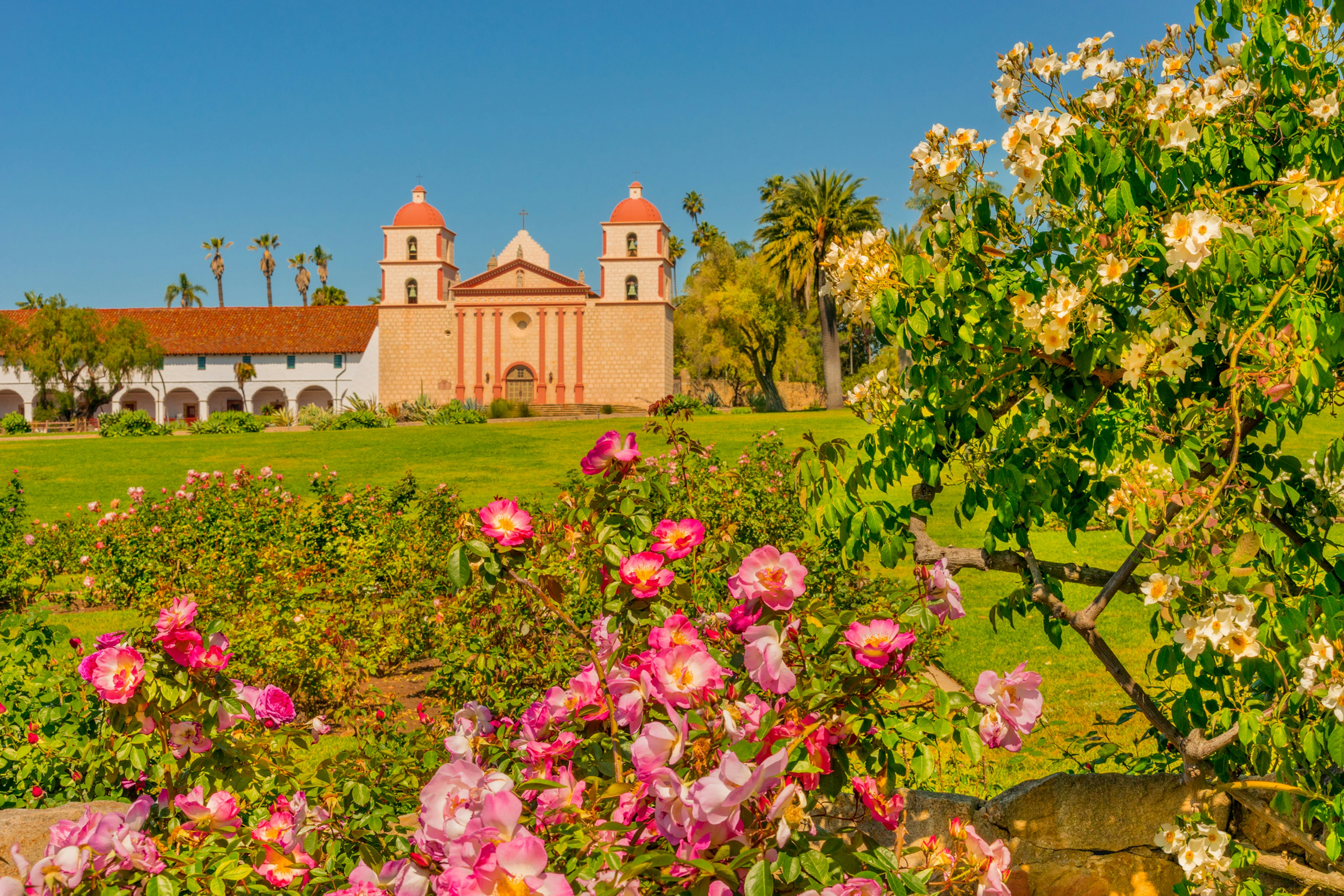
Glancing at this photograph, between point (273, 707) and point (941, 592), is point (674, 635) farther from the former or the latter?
point (273, 707)


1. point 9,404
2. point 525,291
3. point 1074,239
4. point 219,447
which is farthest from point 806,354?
point 1074,239

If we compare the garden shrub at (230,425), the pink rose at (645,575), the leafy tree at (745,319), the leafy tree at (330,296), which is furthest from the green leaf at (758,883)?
the leafy tree at (330,296)

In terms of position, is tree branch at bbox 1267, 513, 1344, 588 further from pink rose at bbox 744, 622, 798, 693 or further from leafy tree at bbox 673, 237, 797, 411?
leafy tree at bbox 673, 237, 797, 411

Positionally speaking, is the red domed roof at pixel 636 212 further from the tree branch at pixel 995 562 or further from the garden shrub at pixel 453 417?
the tree branch at pixel 995 562

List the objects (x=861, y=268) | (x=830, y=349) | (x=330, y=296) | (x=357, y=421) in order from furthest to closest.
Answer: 1. (x=330, y=296)
2. (x=830, y=349)
3. (x=357, y=421)
4. (x=861, y=268)

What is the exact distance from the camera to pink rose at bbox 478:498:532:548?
231cm

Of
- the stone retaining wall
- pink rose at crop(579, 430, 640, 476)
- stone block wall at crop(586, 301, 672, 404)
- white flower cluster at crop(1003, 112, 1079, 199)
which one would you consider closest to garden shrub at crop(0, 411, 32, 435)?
stone block wall at crop(586, 301, 672, 404)

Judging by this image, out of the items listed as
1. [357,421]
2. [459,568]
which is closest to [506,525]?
[459,568]

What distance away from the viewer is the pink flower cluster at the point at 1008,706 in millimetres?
1910

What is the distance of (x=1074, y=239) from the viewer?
2553mm

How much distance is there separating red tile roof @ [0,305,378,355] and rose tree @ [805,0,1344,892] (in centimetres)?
5475

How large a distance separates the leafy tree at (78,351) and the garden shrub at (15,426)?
3.44 m

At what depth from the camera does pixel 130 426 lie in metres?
37.2

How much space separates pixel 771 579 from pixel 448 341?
178 ft
